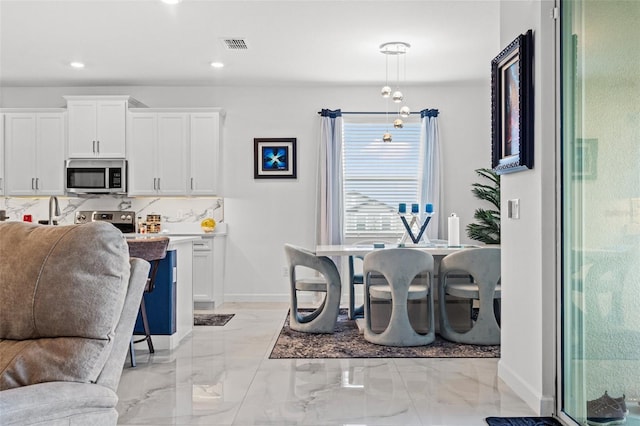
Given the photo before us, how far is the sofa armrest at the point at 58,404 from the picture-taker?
135cm

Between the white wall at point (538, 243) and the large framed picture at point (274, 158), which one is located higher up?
the large framed picture at point (274, 158)

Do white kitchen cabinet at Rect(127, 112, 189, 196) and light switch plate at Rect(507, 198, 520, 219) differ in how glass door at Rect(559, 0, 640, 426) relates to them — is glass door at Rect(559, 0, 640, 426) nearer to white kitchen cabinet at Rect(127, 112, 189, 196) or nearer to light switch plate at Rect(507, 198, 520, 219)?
light switch plate at Rect(507, 198, 520, 219)

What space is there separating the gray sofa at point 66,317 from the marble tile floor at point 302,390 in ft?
4.23

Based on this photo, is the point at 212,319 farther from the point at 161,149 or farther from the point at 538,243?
the point at 538,243

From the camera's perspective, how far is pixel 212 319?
5.68 m

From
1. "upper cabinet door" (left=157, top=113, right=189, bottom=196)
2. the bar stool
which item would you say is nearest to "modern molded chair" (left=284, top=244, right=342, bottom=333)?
the bar stool

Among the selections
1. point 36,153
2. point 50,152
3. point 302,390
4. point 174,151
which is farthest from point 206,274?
point 302,390

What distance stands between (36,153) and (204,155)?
199 centimetres

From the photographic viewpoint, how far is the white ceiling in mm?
4410

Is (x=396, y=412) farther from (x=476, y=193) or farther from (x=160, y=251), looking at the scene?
(x=476, y=193)

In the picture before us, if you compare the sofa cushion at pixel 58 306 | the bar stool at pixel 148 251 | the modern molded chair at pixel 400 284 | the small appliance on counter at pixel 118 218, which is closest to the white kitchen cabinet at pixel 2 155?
the small appliance on counter at pixel 118 218

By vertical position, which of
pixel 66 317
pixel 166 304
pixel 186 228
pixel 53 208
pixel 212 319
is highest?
pixel 53 208

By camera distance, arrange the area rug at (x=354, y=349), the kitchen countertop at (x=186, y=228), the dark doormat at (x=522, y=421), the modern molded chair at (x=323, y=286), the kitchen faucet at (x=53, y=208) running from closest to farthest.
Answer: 1. the dark doormat at (x=522, y=421)
2. the area rug at (x=354, y=349)
3. the modern molded chair at (x=323, y=286)
4. the kitchen faucet at (x=53, y=208)
5. the kitchen countertop at (x=186, y=228)

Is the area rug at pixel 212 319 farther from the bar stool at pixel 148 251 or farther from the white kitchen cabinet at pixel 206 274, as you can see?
the bar stool at pixel 148 251
